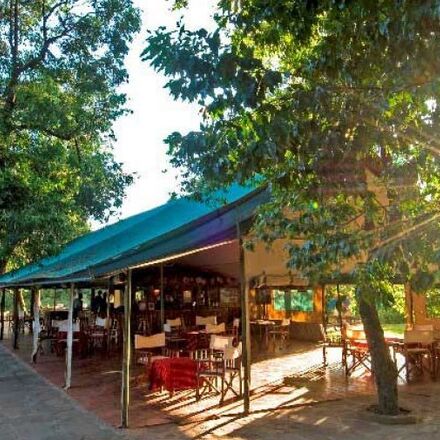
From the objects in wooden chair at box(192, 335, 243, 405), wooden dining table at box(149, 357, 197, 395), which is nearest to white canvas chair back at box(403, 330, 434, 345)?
wooden chair at box(192, 335, 243, 405)

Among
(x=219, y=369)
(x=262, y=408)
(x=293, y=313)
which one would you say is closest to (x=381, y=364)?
(x=262, y=408)

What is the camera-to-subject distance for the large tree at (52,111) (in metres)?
8.57

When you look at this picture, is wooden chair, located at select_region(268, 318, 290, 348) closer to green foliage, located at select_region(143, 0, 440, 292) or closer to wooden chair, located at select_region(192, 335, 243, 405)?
wooden chair, located at select_region(192, 335, 243, 405)

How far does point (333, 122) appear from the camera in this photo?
3.09 metres

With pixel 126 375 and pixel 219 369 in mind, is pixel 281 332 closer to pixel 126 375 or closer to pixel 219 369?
pixel 219 369

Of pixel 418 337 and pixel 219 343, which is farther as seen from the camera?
pixel 418 337

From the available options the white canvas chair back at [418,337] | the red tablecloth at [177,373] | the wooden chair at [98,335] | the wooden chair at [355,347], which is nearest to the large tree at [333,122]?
the red tablecloth at [177,373]

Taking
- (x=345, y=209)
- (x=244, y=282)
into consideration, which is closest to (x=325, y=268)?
(x=345, y=209)

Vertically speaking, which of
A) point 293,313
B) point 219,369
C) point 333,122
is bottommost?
point 219,369

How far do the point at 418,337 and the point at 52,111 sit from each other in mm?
7181

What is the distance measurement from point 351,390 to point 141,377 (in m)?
3.03

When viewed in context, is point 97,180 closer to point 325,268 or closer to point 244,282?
point 244,282

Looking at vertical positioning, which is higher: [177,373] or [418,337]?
[418,337]

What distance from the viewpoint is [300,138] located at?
3105 mm
